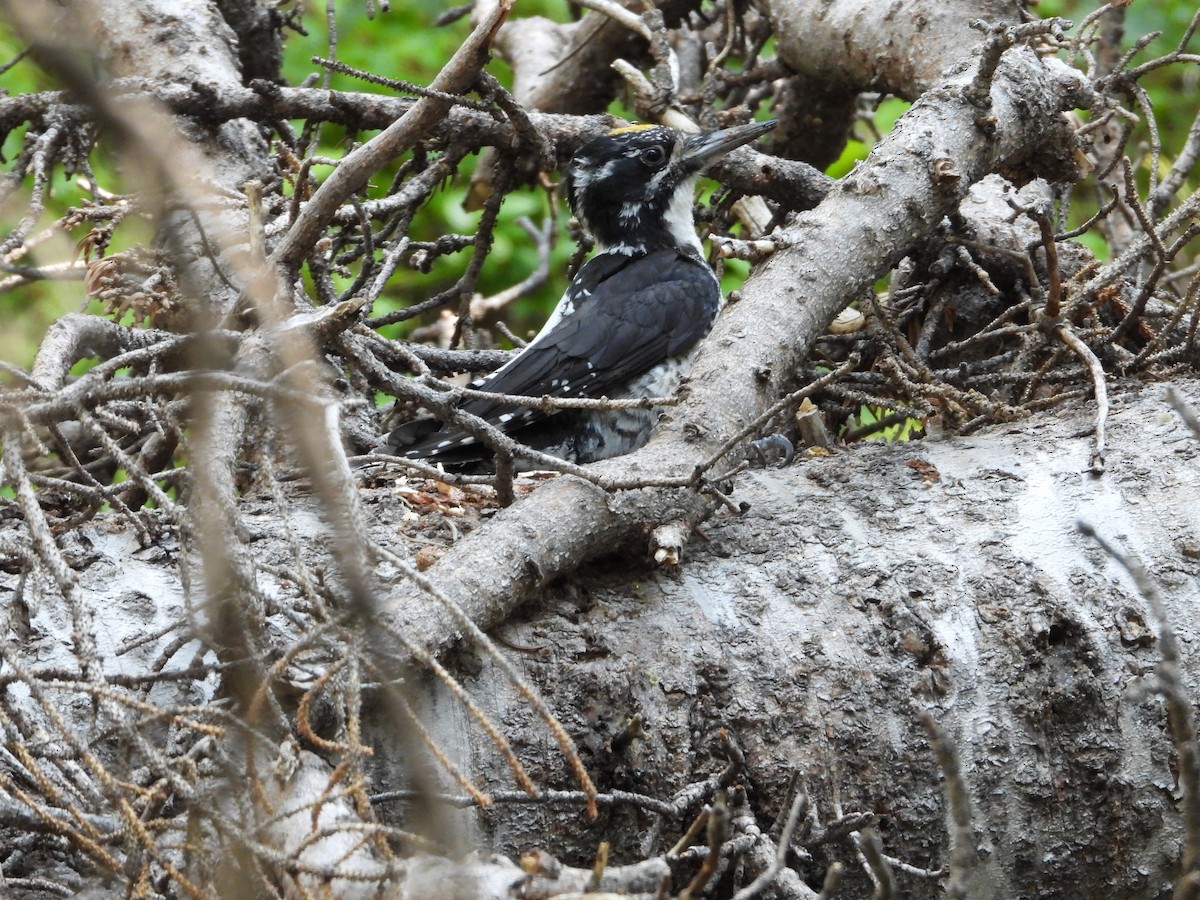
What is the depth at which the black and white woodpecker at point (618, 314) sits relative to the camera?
145 inches

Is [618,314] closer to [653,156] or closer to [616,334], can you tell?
[616,334]

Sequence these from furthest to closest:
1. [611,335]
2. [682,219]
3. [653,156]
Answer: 1. [682,219]
2. [653,156]
3. [611,335]

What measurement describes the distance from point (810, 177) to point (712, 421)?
1.45 meters

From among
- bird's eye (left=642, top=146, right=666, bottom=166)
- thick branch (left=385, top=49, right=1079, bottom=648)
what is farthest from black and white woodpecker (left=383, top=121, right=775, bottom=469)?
thick branch (left=385, top=49, right=1079, bottom=648)

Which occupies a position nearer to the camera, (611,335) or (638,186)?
(611,335)

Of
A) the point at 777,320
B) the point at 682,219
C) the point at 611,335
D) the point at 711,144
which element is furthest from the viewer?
the point at 682,219

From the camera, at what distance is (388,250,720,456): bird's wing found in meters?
3.72

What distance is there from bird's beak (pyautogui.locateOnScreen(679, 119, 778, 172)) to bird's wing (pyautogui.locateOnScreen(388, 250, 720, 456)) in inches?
13.2

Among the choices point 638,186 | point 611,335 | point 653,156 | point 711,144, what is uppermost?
point 711,144

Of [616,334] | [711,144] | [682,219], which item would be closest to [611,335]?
[616,334]

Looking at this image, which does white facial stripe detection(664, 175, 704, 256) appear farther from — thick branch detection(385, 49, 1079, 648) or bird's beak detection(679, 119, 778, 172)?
thick branch detection(385, 49, 1079, 648)

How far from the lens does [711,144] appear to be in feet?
13.6

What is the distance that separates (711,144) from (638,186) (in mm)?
413

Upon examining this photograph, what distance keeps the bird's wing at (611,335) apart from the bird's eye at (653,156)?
339 mm
